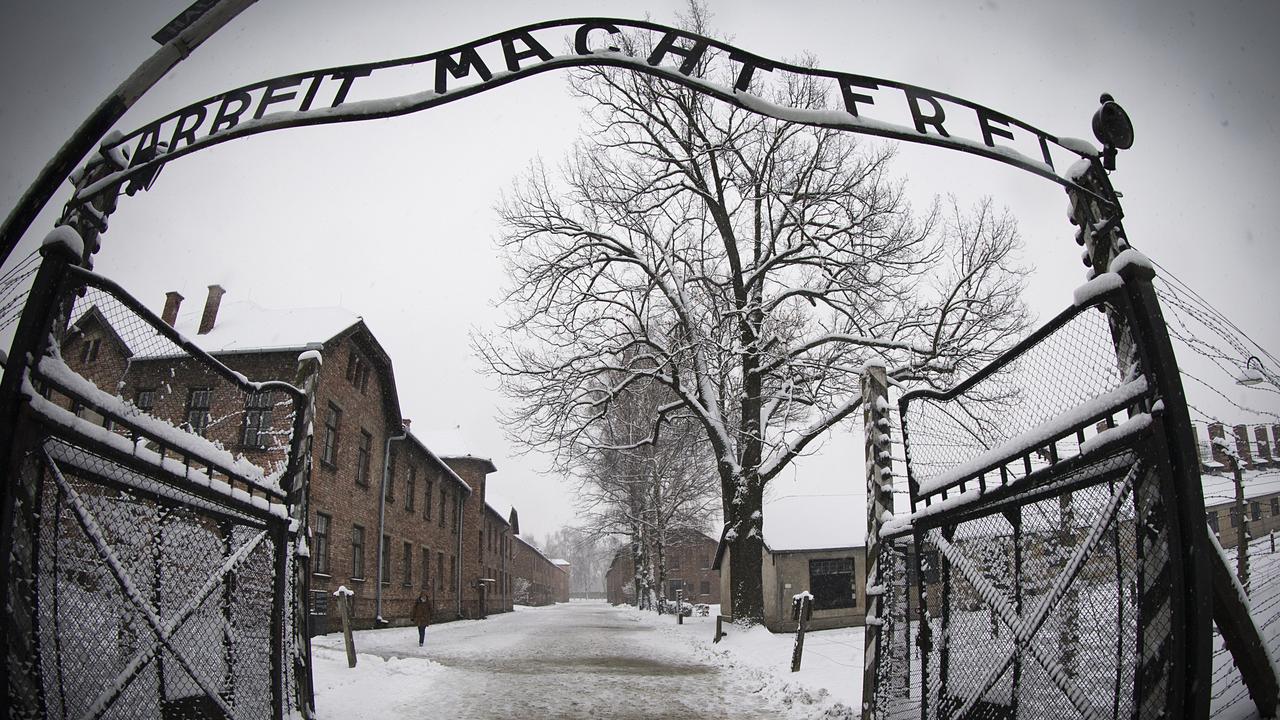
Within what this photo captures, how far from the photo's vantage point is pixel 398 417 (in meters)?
22.6

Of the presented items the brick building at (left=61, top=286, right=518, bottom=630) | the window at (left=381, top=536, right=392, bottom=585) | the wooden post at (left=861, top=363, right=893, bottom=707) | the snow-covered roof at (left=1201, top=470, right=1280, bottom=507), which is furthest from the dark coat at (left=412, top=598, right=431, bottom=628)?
the snow-covered roof at (left=1201, top=470, right=1280, bottom=507)

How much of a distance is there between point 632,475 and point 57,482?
95.0 feet

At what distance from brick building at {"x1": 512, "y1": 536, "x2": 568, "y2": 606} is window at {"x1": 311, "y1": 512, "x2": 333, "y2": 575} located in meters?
39.9

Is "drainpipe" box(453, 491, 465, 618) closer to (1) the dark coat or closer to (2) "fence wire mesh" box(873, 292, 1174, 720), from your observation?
(1) the dark coat

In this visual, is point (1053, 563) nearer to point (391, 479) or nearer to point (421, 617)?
point (421, 617)

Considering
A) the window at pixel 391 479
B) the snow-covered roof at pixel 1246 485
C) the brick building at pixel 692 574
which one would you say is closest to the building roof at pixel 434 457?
the window at pixel 391 479

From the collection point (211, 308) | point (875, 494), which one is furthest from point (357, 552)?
point (875, 494)

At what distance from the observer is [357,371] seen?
789 inches

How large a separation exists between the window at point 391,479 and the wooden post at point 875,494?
65.2 ft

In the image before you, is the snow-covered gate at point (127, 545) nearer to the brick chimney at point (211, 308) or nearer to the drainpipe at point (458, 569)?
the brick chimney at point (211, 308)

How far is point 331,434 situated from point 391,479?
4.79 m

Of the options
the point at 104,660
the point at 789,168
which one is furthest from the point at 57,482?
the point at 789,168

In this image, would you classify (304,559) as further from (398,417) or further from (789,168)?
(398,417)

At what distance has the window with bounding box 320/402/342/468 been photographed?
58.2 ft
